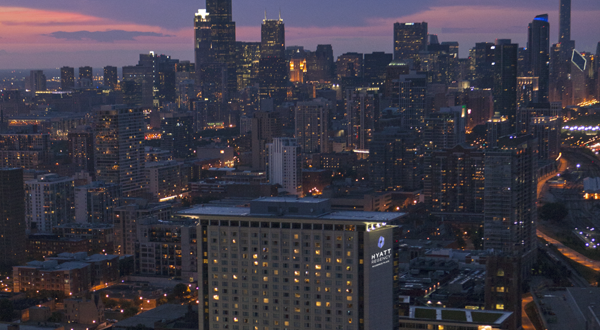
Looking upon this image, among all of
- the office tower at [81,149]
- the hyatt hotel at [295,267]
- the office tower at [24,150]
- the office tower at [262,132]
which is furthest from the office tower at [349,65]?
the hyatt hotel at [295,267]

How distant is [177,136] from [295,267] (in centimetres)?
9949

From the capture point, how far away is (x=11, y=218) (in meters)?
65.8

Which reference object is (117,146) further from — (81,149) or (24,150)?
(24,150)

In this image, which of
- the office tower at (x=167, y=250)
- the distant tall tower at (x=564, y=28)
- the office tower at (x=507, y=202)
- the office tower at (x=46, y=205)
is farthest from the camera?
the distant tall tower at (x=564, y=28)

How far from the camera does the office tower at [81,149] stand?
350 feet

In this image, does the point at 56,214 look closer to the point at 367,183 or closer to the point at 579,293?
the point at 367,183

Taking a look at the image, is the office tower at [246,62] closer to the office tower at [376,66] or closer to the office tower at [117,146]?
the office tower at [376,66]

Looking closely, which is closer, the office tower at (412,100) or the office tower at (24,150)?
the office tower at (24,150)

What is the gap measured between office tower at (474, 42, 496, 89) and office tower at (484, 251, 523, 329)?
116880mm

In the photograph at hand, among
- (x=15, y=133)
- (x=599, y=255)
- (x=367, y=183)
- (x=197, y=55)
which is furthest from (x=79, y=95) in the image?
(x=599, y=255)

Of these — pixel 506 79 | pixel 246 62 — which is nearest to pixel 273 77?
pixel 246 62

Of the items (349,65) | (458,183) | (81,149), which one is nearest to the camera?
(458,183)

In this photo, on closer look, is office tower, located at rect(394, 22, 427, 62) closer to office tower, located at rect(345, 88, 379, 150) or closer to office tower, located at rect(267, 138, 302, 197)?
office tower, located at rect(345, 88, 379, 150)

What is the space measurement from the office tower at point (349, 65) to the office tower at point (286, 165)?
99415mm
